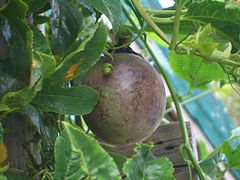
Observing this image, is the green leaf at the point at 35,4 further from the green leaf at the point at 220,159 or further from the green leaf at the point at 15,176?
the green leaf at the point at 220,159

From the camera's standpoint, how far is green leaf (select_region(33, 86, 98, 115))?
22.8 inches

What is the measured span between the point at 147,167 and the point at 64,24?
0.22 meters

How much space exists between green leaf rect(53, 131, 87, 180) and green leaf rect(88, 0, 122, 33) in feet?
0.60

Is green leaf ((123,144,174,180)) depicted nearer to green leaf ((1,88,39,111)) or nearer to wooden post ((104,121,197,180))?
green leaf ((1,88,39,111))

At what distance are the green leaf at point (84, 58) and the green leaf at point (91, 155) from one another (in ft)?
0.52

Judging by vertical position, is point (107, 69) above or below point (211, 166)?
above

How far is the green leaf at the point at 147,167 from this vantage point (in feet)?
1.66

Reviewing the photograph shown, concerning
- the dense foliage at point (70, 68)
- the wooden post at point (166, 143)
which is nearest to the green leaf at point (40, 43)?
the dense foliage at point (70, 68)

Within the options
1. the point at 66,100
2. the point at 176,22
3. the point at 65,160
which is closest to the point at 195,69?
the point at 176,22

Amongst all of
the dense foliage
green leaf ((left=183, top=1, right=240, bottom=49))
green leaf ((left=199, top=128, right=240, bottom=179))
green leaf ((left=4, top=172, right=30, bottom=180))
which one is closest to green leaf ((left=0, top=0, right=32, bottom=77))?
the dense foliage

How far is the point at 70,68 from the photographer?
1.83 feet

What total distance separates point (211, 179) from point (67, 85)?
273 millimetres

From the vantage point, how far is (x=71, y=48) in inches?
23.1

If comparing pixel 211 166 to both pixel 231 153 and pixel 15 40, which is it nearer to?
pixel 231 153
